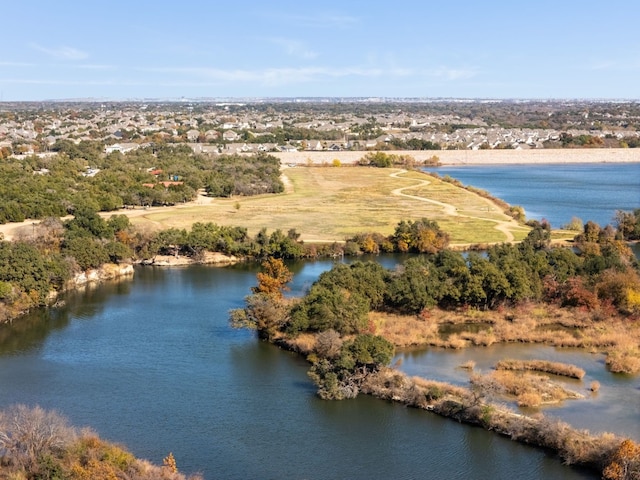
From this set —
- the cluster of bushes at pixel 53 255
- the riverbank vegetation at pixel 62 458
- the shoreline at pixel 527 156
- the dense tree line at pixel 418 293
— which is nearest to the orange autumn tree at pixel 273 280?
the dense tree line at pixel 418 293

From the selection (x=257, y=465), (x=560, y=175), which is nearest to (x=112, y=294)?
(x=257, y=465)

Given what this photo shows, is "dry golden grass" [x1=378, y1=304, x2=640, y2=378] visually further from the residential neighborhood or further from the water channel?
the residential neighborhood

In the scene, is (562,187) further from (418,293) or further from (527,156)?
(418,293)

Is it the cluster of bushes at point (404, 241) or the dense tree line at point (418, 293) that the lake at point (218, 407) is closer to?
the dense tree line at point (418, 293)

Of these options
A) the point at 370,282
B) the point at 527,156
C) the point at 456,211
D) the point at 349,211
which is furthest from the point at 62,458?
the point at 527,156

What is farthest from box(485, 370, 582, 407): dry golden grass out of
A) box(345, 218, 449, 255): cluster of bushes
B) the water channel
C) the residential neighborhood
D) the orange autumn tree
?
the residential neighborhood

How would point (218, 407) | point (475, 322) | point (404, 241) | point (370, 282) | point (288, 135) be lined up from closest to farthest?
point (218, 407) < point (475, 322) < point (370, 282) < point (404, 241) < point (288, 135)

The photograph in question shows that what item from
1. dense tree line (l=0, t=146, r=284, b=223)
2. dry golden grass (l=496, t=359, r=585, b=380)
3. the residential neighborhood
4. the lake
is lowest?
the lake
